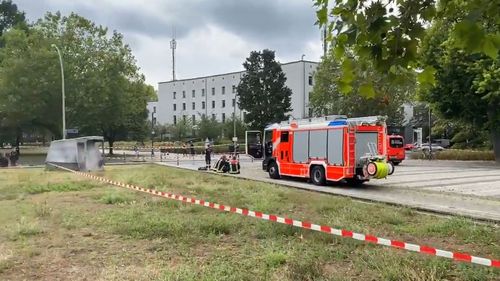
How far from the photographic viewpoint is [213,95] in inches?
3947

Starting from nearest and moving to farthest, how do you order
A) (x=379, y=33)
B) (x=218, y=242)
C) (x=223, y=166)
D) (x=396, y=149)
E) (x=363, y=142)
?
(x=379, y=33) < (x=218, y=242) < (x=363, y=142) < (x=223, y=166) < (x=396, y=149)

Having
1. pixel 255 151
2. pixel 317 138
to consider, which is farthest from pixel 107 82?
pixel 317 138

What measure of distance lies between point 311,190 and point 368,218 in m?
7.94

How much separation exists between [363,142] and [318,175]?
2.39 m

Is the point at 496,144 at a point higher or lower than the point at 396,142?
lower

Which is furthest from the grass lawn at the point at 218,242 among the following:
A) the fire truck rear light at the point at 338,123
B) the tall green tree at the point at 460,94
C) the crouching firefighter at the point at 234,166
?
the tall green tree at the point at 460,94

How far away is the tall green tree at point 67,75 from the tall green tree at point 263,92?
18.2 meters

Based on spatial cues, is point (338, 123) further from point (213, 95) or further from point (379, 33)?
point (213, 95)

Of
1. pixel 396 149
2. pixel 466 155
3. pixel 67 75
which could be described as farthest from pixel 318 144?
pixel 67 75

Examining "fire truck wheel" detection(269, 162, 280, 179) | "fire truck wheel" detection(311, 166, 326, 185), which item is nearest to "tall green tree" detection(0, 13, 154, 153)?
"fire truck wheel" detection(269, 162, 280, 179)

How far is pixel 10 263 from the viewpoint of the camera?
732 cm

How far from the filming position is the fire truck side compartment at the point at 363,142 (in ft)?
63.9

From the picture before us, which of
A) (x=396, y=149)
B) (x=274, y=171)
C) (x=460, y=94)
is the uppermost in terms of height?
(x=460, y=94)

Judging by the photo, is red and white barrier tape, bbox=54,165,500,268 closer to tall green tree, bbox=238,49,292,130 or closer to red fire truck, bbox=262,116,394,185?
red fire truck, bbox=262,116,394,185
